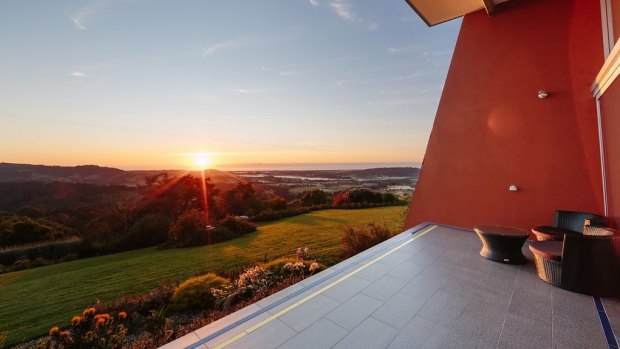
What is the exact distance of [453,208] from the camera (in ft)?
18.0

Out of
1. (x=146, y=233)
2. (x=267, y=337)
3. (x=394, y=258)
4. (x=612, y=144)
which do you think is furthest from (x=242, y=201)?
(x=612, y=144)

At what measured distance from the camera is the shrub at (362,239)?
5.83 metres

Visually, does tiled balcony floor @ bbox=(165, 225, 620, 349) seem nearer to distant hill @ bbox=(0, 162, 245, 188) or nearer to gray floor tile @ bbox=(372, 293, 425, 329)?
gray floor tile @ bbox=(372, 293, 425, 329)

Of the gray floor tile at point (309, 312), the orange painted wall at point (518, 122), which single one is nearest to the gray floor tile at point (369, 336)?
the gray floor tile at point (309, 312)

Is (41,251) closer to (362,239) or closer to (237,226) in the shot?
(237,226)

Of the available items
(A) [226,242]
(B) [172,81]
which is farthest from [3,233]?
(B) [172,81]

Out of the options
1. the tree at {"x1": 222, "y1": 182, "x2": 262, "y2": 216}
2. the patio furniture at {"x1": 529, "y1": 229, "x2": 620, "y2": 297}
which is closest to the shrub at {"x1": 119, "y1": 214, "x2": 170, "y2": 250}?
the tree at {"x1": 222, "y1": 182, "x2": 262, "y2": 216}

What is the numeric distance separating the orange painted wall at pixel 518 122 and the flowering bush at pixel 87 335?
5.89m

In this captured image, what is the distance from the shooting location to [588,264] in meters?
2.59

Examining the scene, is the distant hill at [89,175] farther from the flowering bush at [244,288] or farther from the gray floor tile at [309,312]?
the gray floor tile at [309,312]

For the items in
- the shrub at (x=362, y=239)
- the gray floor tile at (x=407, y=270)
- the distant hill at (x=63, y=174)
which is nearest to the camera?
the gray floor tile at (x=407, y=270)

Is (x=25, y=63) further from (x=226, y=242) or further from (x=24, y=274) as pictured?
(x=226, y=242)

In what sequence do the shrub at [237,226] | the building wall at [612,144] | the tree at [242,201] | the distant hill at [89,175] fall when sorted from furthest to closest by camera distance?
the tree at [242,201], the distant hill at [89,175], the shrub at [237,226], the building wall at [612,144]

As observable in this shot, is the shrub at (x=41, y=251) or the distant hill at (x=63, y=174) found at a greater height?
the distant hill at (x=63, y=174)
